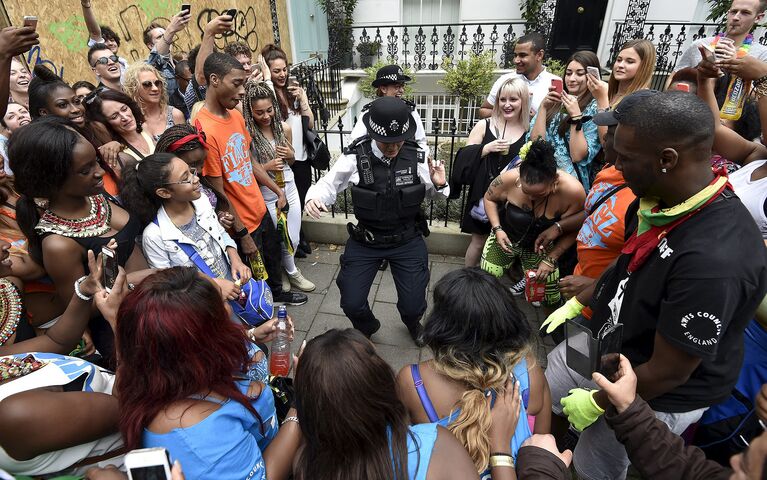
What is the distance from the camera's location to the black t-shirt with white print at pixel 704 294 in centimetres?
140

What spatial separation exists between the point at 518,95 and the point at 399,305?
2.23 m

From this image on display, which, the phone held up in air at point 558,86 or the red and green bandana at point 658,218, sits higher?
the phone held up in air at point 558,86

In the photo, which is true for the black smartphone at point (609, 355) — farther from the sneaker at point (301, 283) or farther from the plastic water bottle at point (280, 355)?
the sneaker at point (301, 283)

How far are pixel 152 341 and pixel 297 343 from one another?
2362 millimetres

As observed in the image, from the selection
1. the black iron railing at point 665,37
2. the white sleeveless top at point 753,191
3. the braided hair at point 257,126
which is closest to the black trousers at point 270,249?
the braided hair at point 257,126

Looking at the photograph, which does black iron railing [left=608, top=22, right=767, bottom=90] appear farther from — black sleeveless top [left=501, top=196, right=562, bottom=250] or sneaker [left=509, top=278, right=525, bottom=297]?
black sleeveless top [left=501, top=196, right=562, bottom=250]

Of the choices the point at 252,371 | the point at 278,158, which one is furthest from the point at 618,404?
the point at 278,158

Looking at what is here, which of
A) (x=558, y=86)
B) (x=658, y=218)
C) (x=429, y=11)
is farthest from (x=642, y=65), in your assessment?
(x=429, y=11)

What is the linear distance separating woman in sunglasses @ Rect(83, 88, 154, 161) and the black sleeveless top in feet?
9.83

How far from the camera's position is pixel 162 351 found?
1405 millimetres

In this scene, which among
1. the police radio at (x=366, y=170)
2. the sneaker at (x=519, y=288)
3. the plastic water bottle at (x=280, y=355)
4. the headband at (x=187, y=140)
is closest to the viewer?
the plastic water bottle at (x=280, y=355)

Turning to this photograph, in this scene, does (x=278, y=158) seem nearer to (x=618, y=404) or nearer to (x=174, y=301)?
(x=174, y=301)

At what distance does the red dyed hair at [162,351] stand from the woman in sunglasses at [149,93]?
2.55m

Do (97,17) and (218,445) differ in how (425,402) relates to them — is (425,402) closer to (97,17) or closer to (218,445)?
(218,445)
